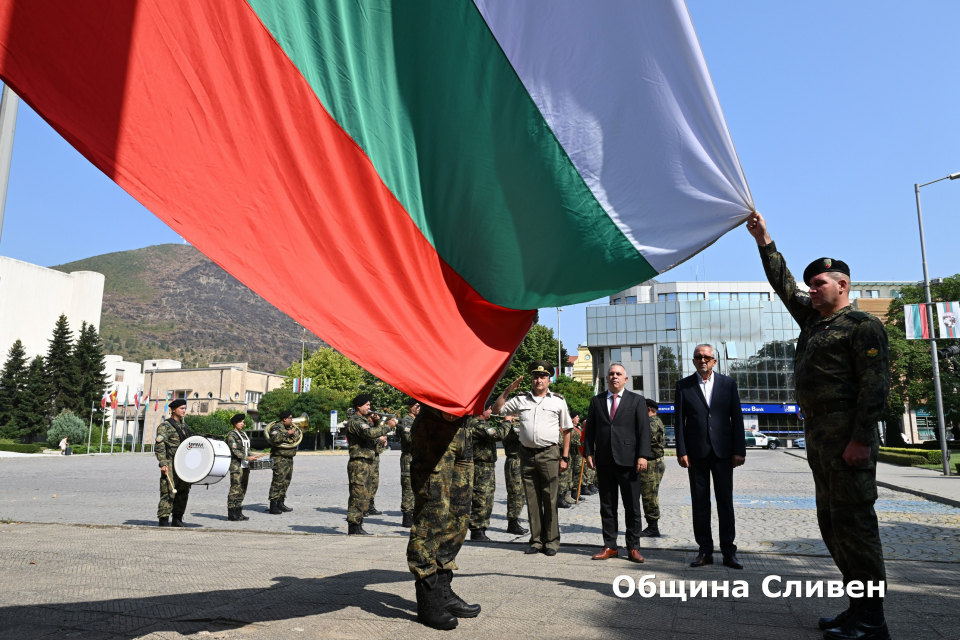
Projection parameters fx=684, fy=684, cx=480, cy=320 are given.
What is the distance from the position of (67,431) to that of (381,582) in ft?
224

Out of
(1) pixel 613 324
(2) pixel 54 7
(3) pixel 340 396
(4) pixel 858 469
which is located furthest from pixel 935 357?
(1) pixel 613 324

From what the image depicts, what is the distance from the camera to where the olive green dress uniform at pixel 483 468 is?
985 centimetres

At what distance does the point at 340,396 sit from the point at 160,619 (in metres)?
70.6

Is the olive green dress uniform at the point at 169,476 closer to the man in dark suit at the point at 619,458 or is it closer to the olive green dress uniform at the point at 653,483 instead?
the man in dark suit at the point at 619,458

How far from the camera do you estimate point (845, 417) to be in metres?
4.45

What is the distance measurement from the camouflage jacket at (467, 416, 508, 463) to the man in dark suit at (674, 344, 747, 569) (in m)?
2.89

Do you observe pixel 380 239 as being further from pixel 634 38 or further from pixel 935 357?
pixel 935 357

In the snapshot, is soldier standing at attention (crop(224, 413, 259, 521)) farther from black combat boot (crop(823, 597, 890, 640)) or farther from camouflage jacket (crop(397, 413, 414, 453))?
black combat boot (crop(823, 597, 890, 640))

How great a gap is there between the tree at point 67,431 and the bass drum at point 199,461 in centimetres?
5993

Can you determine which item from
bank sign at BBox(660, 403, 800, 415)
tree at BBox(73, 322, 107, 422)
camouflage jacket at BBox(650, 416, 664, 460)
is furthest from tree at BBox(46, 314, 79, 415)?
camouflage jacket at BBox(650, 416, 664, 460)

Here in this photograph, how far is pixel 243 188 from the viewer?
3463 millimetres

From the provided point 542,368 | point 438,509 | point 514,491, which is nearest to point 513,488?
point 514,491

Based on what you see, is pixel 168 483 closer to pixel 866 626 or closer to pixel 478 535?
pixel 478 535

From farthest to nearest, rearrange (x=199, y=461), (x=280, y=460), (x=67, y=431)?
(x=67, y=431)
(x=280, y=460)
(x=199, y=461)
